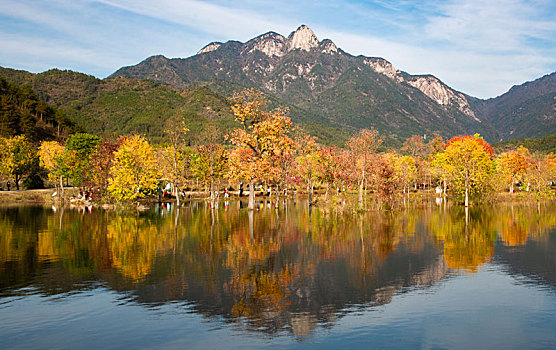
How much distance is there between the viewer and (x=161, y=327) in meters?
14.0

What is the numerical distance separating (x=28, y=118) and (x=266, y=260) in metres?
131

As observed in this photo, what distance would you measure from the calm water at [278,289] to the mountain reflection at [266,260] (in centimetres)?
10

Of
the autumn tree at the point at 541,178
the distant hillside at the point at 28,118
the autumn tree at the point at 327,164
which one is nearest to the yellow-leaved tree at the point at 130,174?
the autumn tree at the point at 327,164

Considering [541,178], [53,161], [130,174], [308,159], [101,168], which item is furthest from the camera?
[541,178]

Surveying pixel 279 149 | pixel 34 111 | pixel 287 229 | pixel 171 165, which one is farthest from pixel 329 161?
pixel 34 111

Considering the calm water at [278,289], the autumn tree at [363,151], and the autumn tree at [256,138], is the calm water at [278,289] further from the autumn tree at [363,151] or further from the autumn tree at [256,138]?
the autumn tree at [363,151]

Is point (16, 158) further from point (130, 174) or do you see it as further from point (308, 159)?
point (308, 159)

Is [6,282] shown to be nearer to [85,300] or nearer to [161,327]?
[85,300]

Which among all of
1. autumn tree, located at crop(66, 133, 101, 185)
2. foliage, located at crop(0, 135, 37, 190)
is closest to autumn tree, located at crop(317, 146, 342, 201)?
autumn tree, located at crop(66, 133, 101, 185)

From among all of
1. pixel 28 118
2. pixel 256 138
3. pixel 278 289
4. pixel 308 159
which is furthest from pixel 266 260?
pixel 28 118

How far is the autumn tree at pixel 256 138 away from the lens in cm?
5303

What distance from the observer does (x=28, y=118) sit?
12838 cm

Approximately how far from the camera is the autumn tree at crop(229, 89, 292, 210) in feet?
174

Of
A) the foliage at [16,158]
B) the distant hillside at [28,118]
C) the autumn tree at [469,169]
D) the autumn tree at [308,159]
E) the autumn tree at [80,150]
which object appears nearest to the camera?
the autumn tree at [308,159]
